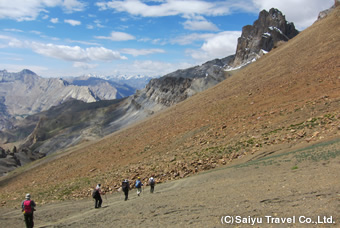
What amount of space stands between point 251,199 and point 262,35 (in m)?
135

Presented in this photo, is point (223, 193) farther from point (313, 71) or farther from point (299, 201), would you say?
point (313, 71)

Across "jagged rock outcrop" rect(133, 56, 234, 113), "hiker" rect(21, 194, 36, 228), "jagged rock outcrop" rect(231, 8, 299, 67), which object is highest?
"jagged rock outcrop" rect(231, 8, 299, 67)

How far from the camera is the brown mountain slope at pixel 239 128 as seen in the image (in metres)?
23.9

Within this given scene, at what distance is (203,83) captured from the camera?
122 m

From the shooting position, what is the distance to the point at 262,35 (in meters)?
134

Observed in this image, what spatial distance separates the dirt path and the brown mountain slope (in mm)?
4342

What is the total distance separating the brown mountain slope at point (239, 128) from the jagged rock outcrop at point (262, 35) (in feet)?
269

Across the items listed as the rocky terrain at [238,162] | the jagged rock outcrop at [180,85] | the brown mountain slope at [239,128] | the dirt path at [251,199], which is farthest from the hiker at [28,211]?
the jagged rock outcrop at [180,85]

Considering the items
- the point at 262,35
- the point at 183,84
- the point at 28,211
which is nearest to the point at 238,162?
the point at 28,211

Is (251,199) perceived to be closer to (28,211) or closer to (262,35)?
(28,211)

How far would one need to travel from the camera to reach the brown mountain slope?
23.9 metres

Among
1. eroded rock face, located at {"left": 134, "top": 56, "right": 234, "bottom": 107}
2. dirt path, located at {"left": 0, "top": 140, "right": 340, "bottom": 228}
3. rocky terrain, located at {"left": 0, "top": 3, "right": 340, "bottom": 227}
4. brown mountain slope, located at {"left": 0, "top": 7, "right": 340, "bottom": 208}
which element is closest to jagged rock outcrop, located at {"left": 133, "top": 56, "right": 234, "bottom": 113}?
eroded rock face, located at {"left": 134, "top": 56, "right": 234, "bottom": 107}

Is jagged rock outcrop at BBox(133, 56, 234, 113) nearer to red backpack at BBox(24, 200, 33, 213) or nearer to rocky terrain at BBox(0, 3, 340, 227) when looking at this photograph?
rocky terrain at BBox(0, 3, 340, 227)

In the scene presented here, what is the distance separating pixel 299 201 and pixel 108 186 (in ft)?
62.2
